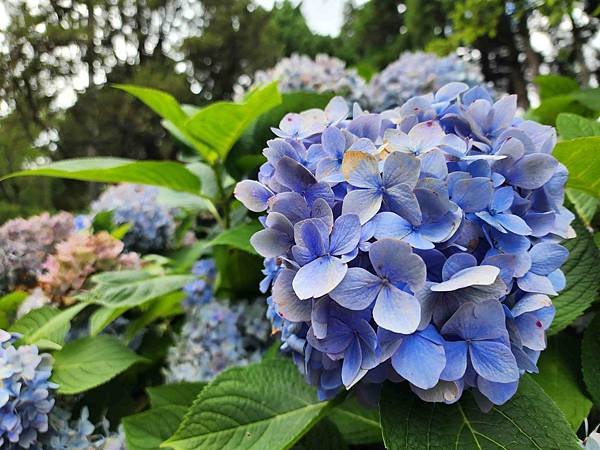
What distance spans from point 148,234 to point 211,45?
10311mm

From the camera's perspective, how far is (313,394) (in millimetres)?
606

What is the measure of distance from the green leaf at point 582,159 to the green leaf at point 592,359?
0.14 m

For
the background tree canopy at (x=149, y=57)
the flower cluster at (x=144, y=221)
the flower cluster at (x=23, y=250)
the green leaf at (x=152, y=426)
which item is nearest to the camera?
the green leaf at (x=152, y=426)

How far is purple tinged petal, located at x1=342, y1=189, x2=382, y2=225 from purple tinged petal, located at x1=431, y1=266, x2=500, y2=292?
71 mm

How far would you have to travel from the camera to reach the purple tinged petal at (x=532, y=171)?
462mm

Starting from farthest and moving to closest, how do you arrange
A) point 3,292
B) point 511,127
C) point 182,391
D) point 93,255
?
point 3,292 → point 93,255 → point 182,391 → point 511,127

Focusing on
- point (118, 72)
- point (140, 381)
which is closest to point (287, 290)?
point (140, 381)

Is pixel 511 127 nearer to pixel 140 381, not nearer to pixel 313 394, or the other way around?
pixel 313 394

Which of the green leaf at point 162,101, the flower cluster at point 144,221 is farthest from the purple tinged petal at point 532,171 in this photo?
the flower cluster at point 144,221

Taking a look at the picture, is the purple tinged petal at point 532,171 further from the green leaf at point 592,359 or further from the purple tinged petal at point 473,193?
the green leaf at point 592,359

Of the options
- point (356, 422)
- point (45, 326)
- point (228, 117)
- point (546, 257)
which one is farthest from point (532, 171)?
point (45, 326)

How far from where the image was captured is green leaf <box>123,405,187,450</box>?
668mm

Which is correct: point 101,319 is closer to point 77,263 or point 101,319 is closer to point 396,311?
point 77,263

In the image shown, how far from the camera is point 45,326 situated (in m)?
0.73
